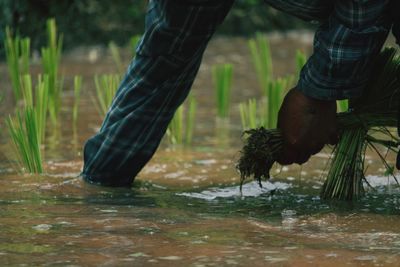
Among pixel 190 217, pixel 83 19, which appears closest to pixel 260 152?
pixel 190 217

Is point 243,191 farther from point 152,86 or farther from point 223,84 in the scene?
point 223,84

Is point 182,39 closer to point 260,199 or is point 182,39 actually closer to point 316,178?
point 260,199

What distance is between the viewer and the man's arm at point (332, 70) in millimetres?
2367

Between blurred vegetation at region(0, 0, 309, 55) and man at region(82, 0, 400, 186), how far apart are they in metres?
2.50

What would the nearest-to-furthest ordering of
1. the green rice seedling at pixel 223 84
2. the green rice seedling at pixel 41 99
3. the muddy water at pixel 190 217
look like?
the muddy water at pixel 190 217 → the green rice seedling at pixel 41 99 → the green rice seedling at pixel 223 84

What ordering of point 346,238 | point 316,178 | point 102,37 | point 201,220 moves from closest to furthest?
point 346,238
point 201,220
point 316,178
point 102,37

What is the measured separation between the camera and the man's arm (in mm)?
2367

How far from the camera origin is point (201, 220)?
231cm

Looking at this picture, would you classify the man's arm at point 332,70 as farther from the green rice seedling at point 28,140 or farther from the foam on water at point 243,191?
the green rice seedling at point 28,140

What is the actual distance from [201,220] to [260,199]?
442 millimetres

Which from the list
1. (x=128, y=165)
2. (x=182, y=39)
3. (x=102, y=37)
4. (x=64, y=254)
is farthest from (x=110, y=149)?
(x=102, y=37)

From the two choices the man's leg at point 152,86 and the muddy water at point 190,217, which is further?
the man's leg at point 152,86

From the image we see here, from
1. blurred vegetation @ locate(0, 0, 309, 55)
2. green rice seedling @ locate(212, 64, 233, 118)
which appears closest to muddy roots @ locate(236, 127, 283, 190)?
green rice seedling @ locate(212, 64, 233, 118)

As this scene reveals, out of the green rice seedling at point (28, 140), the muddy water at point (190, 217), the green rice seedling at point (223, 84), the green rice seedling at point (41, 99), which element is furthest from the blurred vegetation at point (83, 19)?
the green rice seedling at point (28, 140)
